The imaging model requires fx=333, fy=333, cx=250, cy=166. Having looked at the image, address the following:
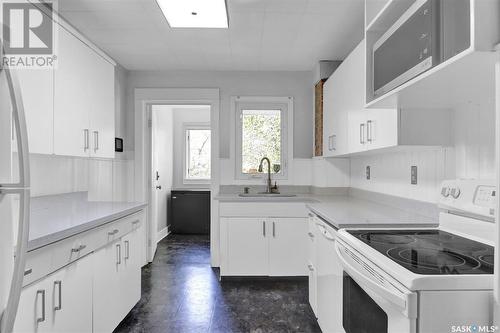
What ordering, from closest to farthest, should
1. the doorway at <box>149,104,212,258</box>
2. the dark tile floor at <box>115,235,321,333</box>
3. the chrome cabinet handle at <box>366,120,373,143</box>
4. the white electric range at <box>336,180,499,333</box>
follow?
1. the white electric range at <box>336,180,499,333</box>
2. the chrome cabinet handle at <box>366,120,373,143</box>
3. the dark tile floor at <box>115,235,321,333</box>
4. the doorway at <box>149,104,212,258</box>

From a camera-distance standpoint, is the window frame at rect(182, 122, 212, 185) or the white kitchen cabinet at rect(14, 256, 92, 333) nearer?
the white kitchen cabinet at rect(14, 256, 92, 333)

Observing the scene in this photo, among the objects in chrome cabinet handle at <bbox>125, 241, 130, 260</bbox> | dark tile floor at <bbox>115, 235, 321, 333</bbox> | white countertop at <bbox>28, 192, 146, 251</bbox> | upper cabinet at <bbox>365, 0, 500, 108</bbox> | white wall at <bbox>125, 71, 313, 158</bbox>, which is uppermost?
white wall at <bbox>125, 71, 313, 158</bbox>

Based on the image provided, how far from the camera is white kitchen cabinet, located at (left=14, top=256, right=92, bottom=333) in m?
1.29

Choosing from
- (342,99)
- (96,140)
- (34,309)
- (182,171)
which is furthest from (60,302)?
(182,171)

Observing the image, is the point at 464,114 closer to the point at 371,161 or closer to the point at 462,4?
the point at 462,4

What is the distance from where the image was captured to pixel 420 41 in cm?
124

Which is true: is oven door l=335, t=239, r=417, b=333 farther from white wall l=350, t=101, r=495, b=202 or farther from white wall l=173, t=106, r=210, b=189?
white wall l=173, t=106, r=210, b=189

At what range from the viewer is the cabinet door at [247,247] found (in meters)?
3.26

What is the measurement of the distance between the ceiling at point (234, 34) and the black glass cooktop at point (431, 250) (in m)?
1.60

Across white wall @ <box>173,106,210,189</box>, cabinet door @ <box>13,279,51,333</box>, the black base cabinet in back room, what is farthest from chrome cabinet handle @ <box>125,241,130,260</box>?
white wall @ <box>173,106,210,189</box>

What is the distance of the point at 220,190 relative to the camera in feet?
12.6

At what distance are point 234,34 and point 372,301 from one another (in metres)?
2.32

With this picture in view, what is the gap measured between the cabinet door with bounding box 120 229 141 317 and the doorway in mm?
2368

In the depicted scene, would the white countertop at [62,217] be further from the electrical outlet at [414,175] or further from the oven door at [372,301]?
the electrical outlet at [414,175]
